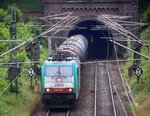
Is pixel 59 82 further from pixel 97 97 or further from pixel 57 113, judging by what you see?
pixel 97 97

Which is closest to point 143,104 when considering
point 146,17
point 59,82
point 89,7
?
point 59,82

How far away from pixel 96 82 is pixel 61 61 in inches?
316

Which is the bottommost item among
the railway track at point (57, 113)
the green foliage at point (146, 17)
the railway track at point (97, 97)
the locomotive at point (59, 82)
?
the railway track at point (57, 113)

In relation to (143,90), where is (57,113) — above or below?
below

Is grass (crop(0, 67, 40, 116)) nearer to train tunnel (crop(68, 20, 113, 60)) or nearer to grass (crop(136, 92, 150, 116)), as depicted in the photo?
grass (crop(136, 92, 150, 116))

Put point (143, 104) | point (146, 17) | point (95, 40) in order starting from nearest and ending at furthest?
point (143, 104)
point (146, 17)
point (95, 40)

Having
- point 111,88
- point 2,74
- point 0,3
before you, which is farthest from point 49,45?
point 2,74

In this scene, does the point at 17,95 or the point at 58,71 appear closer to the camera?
the point at 58,71

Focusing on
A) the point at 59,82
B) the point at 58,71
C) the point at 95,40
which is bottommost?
the point at 59,82

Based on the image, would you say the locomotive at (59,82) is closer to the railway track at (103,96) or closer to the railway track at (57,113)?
the railway track at (57,113)

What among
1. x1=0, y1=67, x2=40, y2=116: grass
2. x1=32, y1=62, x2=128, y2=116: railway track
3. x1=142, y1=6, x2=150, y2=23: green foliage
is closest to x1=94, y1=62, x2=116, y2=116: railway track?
x1=32, y1=62, x2=128, y2=116: railway track

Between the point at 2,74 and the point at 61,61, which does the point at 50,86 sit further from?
the point at 2,74

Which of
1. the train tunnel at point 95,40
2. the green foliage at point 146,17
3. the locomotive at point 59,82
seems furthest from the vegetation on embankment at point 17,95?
the train tunnel at point 95,40

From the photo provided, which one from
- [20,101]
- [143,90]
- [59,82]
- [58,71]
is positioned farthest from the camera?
[143,90]
